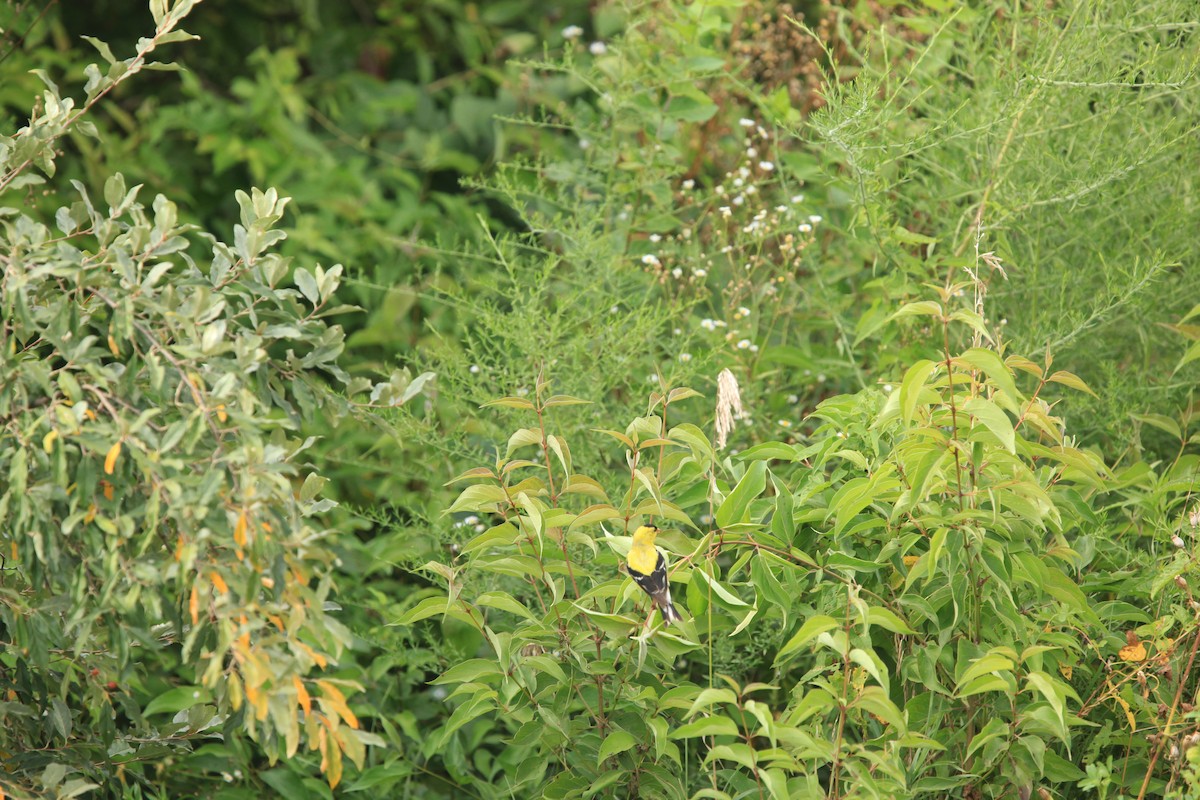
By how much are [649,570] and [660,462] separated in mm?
277

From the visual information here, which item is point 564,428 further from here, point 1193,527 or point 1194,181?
point 1194,181

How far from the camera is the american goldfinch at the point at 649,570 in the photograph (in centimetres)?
125

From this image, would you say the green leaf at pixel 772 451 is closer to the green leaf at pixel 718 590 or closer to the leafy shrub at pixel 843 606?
the leafy shrub at pixel 843 606

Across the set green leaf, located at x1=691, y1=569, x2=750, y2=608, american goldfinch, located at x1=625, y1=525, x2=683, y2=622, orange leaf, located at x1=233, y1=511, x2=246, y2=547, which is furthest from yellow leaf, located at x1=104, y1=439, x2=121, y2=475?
green leaf, located at x1=691, y1=569, x2=750, y2=608

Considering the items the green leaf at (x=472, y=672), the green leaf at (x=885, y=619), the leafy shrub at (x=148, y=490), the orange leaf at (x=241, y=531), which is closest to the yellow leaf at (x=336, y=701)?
the leafy shrub at (x=148, y=490)

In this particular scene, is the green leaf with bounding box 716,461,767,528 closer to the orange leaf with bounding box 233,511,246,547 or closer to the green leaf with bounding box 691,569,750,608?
the green leaf with bounding box 691,569,750,608

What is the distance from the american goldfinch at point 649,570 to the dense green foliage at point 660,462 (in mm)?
57

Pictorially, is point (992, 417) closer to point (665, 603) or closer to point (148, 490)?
point (665, 603)

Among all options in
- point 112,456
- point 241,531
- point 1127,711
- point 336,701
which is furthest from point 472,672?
point 1127,711

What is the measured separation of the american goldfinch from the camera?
1.25 metres

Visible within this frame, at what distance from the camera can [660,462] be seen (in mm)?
1509

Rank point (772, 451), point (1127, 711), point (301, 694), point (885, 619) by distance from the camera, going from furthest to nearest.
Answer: point (772, 451)
point (1127, 711)
point (885, 619)
point (301, 694)

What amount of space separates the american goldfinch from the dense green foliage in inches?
2.2

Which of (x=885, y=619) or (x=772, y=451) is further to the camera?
(x=772, y=451)
